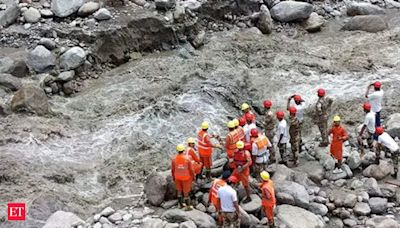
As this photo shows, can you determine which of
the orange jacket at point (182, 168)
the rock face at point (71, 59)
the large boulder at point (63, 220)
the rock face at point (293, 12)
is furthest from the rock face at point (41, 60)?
the rock face at point (293, 12)

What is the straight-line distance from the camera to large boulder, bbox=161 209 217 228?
423 inches

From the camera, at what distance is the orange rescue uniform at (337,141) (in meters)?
12.3

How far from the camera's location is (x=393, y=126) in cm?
1417

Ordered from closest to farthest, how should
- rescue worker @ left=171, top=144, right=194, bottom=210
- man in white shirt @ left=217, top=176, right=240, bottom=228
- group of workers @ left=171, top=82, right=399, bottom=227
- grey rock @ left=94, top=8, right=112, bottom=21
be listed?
1. man in white shirt @ left=217, top=176, right=240, bottom=228
2. group of workers @ left=171, top=82, right=399, bottom=227
3. rescue worker @ left=171, top=144, right=194, bottom=210
4. grey rock @ left=94, top=8, right=112, bottom=21

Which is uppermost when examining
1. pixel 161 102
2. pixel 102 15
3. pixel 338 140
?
pixel 338 140

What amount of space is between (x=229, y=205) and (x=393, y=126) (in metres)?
5.91

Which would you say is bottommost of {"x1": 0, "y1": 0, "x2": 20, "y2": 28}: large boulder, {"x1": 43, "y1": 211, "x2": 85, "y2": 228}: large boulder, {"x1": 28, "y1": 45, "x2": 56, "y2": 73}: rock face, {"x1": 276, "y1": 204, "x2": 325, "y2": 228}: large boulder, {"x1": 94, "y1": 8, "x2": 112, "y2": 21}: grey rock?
{"x1": 28, "y1": 45, "x2": 56, "y2": 73}: rock face

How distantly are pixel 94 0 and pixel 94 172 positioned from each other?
307 inches

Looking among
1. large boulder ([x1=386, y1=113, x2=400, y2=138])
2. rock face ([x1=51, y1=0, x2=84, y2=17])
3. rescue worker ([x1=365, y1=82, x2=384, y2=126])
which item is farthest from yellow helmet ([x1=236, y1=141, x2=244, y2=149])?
rock face ([x1=51, y1=0, x2=84, y2=17])

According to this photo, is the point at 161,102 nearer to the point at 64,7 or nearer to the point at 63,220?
the point at 64,7

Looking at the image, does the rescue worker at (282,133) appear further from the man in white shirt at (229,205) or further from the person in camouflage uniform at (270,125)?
the man in white shirt at (229,205)

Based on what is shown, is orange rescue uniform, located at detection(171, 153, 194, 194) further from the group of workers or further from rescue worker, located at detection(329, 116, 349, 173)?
rescue worker, located at detection(329, 116, 349, 173)

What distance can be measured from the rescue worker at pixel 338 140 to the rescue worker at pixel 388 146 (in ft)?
2.40

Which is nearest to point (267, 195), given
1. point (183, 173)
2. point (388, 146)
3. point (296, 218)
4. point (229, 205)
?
point (229, 205)
